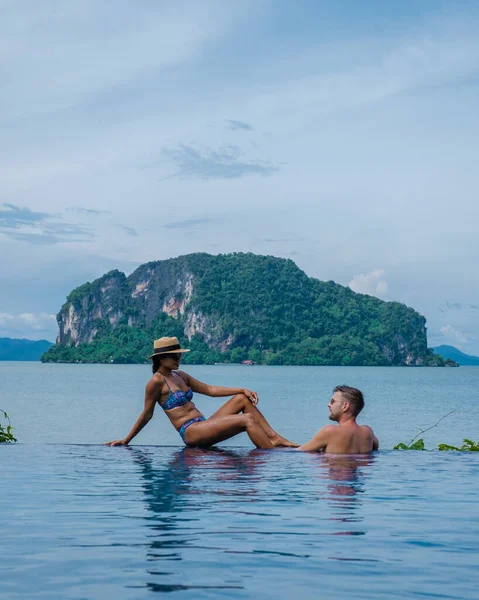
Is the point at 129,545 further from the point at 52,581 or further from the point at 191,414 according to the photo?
the point at 191,414

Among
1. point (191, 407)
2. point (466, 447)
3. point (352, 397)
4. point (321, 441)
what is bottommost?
point (466, 447)

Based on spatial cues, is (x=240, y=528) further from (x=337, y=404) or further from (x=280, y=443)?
(x=280, y=443)

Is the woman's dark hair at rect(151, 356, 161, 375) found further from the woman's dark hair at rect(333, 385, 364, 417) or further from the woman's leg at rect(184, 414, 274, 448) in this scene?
the woman's dark hair at rect(333, 385, 364, 417)

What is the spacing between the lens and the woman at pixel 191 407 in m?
A: 11.6

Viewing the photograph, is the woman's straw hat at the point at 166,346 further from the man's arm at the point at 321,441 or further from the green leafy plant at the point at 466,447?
the green leafy plant at the point at 466,447

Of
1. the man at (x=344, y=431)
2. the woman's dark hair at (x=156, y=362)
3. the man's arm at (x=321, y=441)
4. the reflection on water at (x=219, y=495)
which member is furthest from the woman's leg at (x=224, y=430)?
the woman's dark hair at (x=156, y=362)

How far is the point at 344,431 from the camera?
11031 mm

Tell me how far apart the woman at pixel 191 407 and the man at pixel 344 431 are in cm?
59

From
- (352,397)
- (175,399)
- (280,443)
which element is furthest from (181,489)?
(280,443)

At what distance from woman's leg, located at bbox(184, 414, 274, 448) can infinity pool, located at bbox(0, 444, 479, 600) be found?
653 millimetres

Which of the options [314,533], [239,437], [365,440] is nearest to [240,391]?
[365,440]

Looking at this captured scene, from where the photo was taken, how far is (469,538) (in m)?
6.41

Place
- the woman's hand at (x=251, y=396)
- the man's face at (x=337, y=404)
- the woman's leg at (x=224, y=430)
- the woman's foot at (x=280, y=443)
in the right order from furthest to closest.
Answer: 1. the woman's foot at (x=280, y=443)
2. the woman's hand at (x=251, y=396)
3. the woman's leg at (x=224, y=430)
4. the man's face at (x=337, y=404)

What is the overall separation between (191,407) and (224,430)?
1.93 feet
